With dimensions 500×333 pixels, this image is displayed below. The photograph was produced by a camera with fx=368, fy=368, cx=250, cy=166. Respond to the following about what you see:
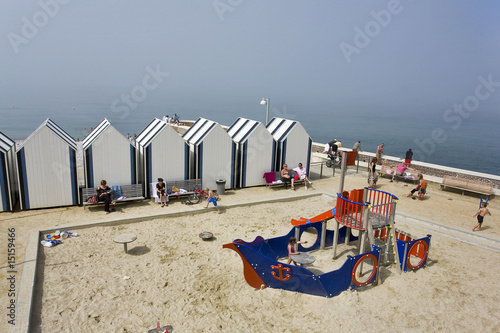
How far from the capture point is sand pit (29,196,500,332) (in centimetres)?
695

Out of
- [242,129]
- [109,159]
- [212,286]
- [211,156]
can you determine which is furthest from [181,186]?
[212,286]

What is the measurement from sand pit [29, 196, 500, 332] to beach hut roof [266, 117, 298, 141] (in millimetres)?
6570

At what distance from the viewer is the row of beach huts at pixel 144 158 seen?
11.5 m

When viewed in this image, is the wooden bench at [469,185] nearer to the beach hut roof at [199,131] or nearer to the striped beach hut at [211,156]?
the striped beach hut at [211,156]

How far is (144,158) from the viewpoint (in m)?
13.0

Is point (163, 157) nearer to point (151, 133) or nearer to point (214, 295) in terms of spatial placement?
point (151, 133)

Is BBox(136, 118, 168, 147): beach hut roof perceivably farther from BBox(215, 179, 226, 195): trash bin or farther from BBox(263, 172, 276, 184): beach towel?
BBox(263, 172, 276, 184): beach towel

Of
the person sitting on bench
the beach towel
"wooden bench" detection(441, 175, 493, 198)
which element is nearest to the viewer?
the person sitting on bench

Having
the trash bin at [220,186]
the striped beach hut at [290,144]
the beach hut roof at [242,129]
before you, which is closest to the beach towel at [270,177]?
the striped beach hut at [290,144]

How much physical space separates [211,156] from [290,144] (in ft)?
12.4

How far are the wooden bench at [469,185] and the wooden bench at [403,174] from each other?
1.14m

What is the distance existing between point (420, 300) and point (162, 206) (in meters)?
8.36

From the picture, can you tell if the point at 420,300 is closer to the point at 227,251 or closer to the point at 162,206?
the point at 227,251

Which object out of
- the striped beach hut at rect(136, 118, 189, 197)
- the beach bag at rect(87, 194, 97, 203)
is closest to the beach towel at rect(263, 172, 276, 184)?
the striped beach hut at rect(136, 118, 189, 197)
